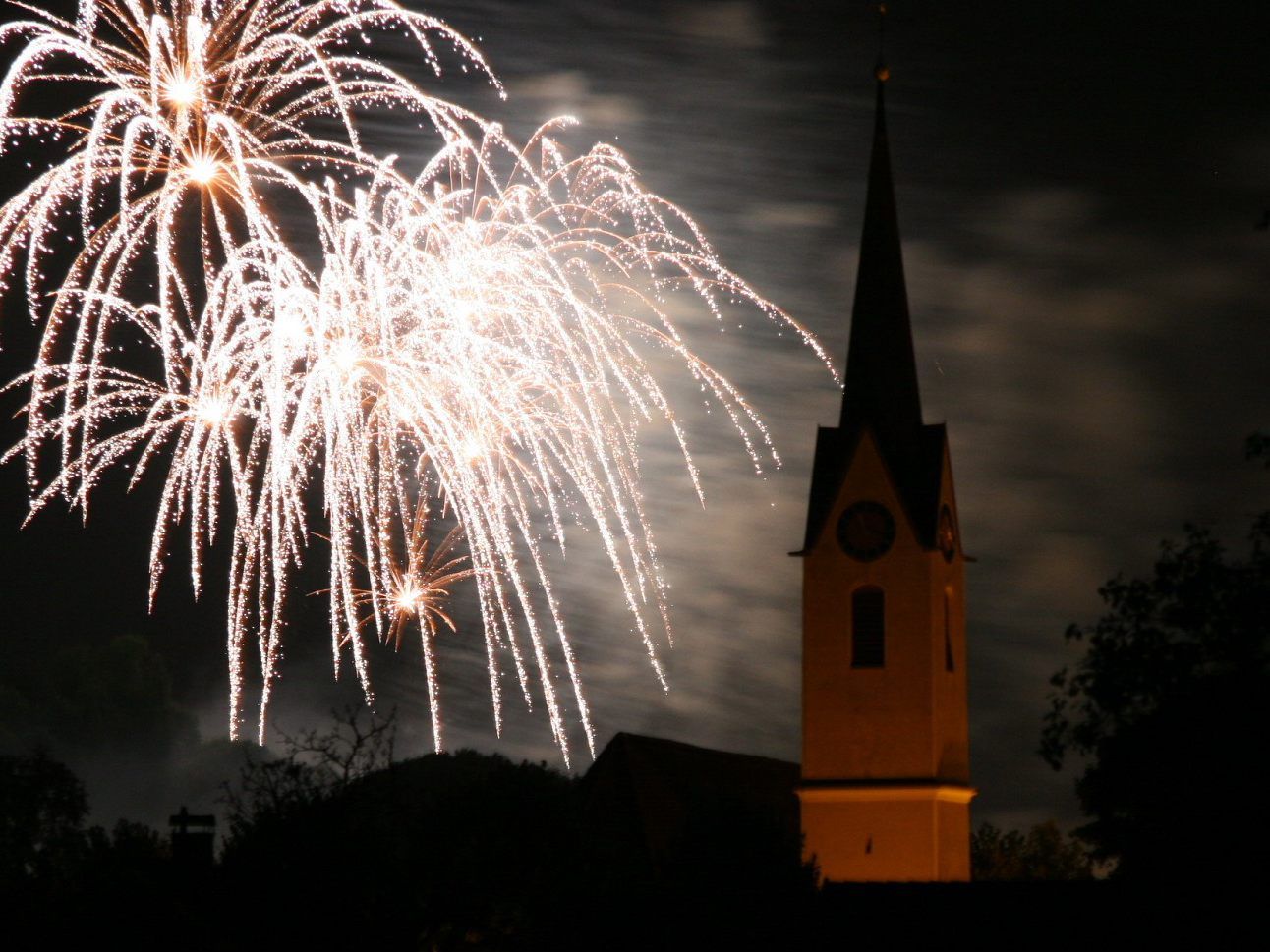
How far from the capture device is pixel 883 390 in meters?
45.1

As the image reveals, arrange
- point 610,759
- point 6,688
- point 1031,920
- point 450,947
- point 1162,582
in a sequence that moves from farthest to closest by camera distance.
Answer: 1. point 6,688
2. point 610,759
3. point 1031,920
4. point 450,947
5. point 1162,582

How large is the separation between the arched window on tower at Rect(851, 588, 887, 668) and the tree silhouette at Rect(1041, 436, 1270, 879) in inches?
592

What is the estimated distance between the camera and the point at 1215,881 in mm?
23344

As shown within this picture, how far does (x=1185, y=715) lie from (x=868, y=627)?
67.3 feet

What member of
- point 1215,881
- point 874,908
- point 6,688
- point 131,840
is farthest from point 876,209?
point 6,688

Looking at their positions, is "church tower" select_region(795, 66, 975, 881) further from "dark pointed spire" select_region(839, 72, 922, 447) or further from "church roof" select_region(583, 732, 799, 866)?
"church roof" select_region(583, 732, 799, 866)

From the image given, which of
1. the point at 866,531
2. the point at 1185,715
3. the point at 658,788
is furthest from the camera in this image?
the point at 658,788

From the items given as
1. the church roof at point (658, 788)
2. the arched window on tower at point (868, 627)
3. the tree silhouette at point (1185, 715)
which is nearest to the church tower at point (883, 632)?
the arched window on tower at point (868, 627)

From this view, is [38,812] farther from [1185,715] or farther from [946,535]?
[1185,715]

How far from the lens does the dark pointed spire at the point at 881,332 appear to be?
4497 centimetres

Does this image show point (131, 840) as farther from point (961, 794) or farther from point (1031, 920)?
point (961, 794)

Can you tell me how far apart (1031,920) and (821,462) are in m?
16.0

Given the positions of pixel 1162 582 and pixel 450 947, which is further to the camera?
pixel 450 947

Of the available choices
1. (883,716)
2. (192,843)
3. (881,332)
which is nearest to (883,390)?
(881,332)
